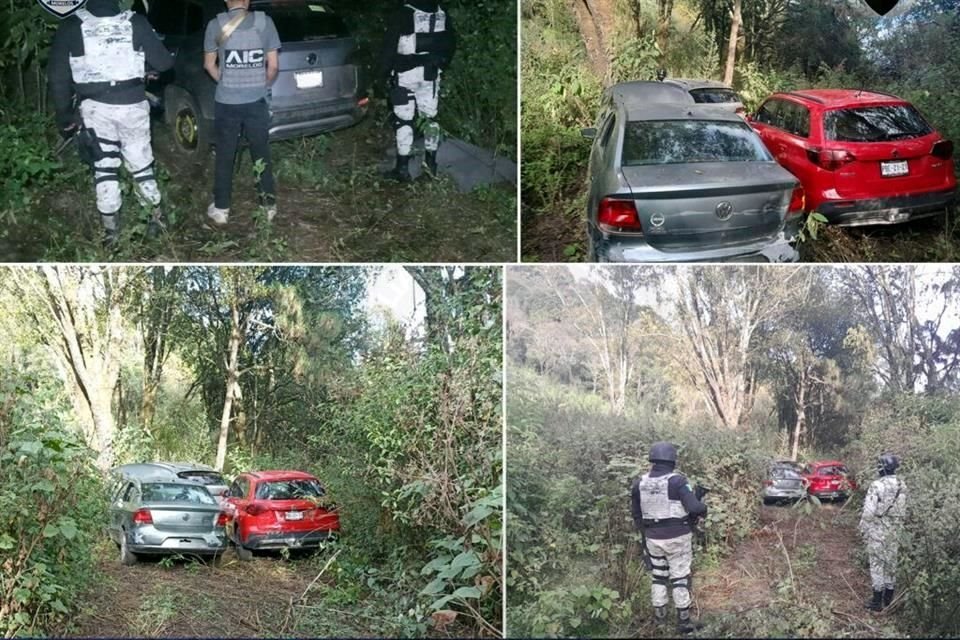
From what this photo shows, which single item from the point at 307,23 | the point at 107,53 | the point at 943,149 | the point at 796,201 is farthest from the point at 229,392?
the point at 943,149

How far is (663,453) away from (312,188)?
263 centimetres

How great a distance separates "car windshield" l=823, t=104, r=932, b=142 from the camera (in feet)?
21.3

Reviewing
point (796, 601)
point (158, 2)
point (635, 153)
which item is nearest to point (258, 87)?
point (158, 2)

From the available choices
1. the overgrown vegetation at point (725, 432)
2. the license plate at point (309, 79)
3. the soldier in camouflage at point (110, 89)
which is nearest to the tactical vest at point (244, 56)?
the license plate at point (309, 79)

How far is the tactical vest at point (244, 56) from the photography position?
6504mm

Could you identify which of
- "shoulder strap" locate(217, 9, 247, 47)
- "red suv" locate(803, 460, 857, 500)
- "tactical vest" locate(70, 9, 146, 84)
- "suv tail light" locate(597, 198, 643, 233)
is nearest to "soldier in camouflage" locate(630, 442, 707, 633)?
"red suv" locate(803, 460, 857, 500)

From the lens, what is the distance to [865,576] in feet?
20.8

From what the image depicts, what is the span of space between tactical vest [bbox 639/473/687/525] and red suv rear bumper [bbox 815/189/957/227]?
5.93 feet

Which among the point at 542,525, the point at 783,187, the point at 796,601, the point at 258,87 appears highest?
the point at 258,87

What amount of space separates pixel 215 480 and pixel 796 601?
11.3ft

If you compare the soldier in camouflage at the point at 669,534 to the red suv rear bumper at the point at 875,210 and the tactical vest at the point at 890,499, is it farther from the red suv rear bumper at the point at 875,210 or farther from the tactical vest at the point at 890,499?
the red suv rear bumper at the point at 875,210

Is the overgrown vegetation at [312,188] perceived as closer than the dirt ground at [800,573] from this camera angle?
No

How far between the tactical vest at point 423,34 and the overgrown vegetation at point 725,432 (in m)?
1.56

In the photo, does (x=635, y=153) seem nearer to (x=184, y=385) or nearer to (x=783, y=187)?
(x=783, y=187)
